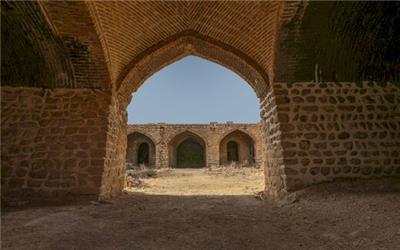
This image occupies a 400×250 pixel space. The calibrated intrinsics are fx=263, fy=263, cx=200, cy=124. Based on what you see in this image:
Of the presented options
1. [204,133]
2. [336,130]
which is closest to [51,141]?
[336,130]

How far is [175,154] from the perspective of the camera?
20281 mm

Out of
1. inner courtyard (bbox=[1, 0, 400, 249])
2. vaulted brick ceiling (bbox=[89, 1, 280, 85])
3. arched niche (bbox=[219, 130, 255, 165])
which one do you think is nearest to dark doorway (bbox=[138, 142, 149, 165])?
arched niche (bbox=[219, 130, 255, 165])

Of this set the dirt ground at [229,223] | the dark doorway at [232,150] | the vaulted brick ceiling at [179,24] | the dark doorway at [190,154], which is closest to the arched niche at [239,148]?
the dark doorway at [232,150]

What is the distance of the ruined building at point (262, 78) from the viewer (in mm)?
4156

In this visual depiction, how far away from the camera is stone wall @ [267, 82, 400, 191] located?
171 inches

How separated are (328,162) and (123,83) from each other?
13.1 feet

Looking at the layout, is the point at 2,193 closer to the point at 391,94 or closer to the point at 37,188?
the point at 37,188

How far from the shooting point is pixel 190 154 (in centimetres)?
2122

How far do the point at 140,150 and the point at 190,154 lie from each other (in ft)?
13.2

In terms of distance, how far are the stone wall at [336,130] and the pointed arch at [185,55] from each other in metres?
0.78

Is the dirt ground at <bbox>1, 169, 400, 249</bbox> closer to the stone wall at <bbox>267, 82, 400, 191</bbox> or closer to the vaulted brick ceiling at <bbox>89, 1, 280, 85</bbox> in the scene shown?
the stone wall at <bbox>267, 82, 400, 191</bbox>

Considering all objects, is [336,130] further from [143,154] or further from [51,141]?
[143,154]

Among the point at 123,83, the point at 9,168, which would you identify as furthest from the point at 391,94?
the point at 9,168

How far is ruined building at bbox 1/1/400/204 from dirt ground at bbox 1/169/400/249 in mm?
508
